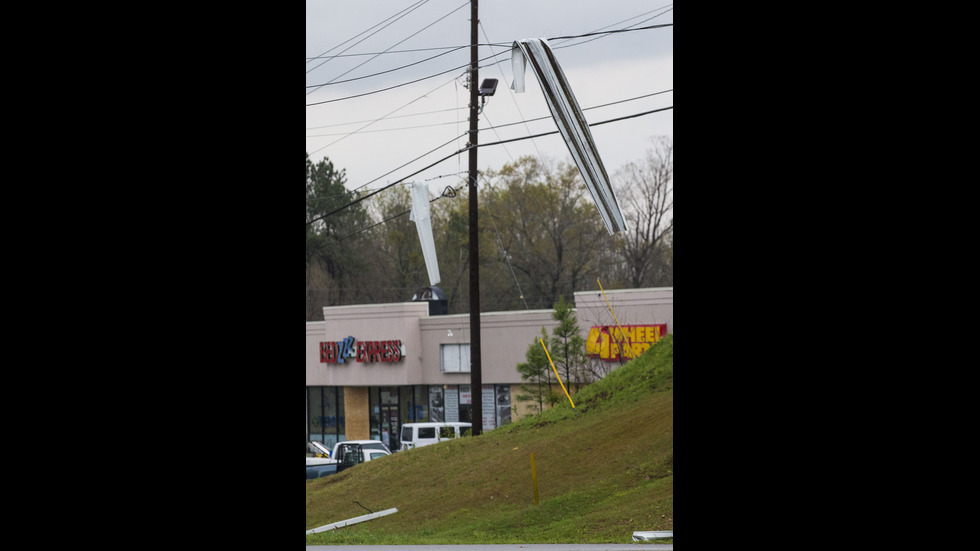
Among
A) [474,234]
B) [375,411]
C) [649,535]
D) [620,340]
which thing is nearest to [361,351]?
[375,411]

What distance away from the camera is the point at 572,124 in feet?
36.3

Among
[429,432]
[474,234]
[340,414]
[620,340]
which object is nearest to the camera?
[474,234]

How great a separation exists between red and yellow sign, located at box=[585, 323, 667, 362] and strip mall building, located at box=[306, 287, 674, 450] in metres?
0.03

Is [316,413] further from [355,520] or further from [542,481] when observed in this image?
[542,481]

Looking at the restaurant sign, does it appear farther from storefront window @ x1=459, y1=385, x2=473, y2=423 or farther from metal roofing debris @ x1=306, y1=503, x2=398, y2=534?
metal roofing debris @ x1=306, y1=503, x2=398, y2=534

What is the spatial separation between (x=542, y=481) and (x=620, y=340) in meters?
12.2

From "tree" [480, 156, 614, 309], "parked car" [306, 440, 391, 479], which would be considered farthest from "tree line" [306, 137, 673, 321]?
"parked car" [306, 440, 391, 479]

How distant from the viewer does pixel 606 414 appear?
1852 cm

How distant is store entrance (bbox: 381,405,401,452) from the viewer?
108 ft

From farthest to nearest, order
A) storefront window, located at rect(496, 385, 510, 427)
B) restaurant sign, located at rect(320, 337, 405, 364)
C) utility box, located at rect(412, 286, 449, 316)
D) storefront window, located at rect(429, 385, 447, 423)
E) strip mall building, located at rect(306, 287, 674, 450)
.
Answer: utility box, located at rect(412, 286, 449, 316)
storefront window, located at rect(429, 385, 447, 423)
restaurant sign, located at rect(320, 337, 405, 364)
storefront window, located at rect(496, 385, 510, 427)
strip mall building, located at rect(306, 287, 674, 450)

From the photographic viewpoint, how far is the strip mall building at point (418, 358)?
92.2 ft

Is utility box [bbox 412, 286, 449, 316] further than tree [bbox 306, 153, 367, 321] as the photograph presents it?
No
